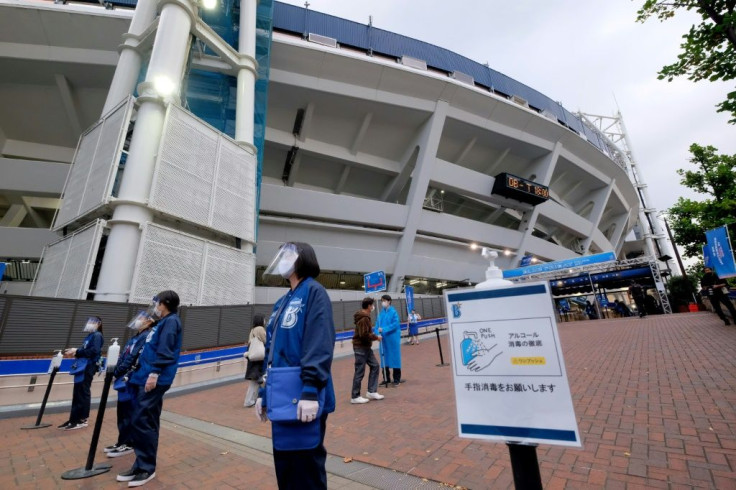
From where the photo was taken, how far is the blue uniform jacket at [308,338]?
1827mm

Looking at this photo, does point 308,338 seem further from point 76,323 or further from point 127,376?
point 76,323

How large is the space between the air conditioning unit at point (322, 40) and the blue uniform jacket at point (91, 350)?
67.8 ft

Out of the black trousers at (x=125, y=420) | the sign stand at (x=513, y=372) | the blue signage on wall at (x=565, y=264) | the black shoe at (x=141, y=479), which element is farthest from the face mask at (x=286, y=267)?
the blue signage on wall at (x=565, y=264)

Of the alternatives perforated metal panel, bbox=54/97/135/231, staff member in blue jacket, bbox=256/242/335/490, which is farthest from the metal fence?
staff member in blue jacket, bbox=256/242/335/490

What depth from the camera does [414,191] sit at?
68.1ft

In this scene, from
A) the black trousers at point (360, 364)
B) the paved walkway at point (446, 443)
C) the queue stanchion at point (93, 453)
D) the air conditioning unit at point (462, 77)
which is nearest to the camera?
the paved walkway at point (446, 443)

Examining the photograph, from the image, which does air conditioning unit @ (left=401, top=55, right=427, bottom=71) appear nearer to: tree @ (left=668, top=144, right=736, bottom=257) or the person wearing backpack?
tree @ (left=668, top=144, right=736, bottom=257)

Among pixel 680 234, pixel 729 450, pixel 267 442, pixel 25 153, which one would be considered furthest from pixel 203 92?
pixel 680 234

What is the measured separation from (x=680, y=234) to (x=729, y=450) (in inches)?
901

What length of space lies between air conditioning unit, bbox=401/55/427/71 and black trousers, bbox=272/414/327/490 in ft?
80.7

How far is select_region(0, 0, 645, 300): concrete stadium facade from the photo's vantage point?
16.1 metres

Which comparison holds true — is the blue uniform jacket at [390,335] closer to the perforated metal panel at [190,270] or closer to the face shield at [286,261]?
the face shield at [286,261]

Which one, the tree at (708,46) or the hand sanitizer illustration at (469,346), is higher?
the tree at (708,46)

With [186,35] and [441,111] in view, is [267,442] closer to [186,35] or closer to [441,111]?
[186,35]
